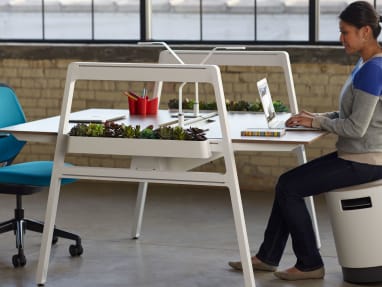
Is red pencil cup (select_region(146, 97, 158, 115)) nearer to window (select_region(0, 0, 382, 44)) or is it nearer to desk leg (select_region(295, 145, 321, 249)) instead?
desk leg (select_region(295, 145, 321, 249))

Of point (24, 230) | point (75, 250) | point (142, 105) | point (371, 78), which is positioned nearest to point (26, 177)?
point (24, 230)

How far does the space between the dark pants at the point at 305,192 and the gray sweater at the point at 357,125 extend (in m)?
0.05

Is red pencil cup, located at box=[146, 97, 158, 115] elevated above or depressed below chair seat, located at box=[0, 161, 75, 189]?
above

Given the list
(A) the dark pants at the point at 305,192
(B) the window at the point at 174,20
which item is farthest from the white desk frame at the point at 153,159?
(B) the window at the point at 174,20

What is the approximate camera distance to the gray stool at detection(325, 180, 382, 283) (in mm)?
4867

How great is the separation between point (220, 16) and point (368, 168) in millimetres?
3224

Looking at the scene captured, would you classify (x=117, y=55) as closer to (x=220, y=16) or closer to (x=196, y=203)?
(x=220, y=16)

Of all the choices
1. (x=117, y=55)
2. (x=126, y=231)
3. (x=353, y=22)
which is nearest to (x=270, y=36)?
(x=117, y=55)

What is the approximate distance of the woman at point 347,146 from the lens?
4691 millimetres

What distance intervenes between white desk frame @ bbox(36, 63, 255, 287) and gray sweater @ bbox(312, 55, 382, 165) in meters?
0.55

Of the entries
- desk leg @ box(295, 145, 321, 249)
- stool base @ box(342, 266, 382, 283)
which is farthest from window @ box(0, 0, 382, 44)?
stool base @ box(342, 266, 382, 283)

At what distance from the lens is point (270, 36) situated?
7660mm

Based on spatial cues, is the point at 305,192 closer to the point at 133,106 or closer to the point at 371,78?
the point at 371,78

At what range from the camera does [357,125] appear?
469cm
